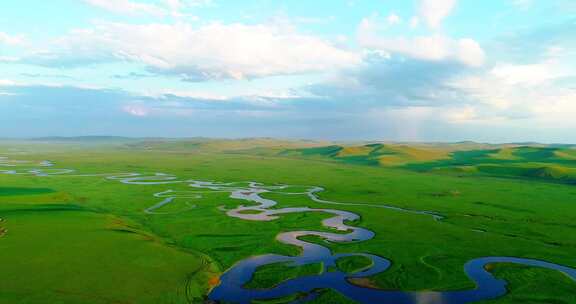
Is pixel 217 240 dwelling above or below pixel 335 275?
above

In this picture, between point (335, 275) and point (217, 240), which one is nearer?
point (335, 275)

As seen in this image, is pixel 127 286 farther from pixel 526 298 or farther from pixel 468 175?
pixel 468 175

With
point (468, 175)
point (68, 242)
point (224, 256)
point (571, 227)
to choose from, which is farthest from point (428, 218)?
point (468, 175)

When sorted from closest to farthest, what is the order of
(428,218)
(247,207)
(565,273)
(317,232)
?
(565,273), (317,232), (428,218), (247,207)

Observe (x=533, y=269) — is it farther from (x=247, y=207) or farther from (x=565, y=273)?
(x=247, y=207)

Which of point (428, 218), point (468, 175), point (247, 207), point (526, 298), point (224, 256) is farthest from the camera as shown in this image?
point (468, 175)

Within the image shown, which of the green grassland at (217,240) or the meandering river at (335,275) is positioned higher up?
the green grassland at (217,240)

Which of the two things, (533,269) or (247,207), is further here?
(247,207)

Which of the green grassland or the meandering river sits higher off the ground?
the green grassland

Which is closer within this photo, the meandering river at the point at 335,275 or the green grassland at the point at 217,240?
the meandering river at the point at 335,275

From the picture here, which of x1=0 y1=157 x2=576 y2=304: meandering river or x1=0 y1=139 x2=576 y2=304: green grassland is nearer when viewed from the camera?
x1=0 y1=157 x2=576 y2=304: meandering river

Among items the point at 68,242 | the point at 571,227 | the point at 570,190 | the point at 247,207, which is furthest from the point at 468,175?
the point at 68,242
